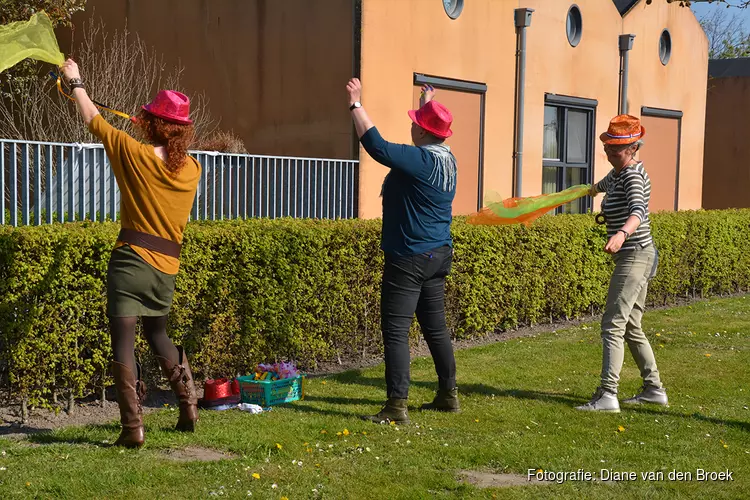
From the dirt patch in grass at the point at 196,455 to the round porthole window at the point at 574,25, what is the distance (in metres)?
12.4

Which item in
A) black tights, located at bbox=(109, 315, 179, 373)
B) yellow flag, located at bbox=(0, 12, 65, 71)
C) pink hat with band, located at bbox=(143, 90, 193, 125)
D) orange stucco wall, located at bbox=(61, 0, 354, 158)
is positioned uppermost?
orange stucco wall, located at bbox=(61, 0, 354, 158)

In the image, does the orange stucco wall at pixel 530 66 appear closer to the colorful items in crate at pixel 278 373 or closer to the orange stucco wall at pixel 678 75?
the orange stucco wall at pixel 678 75

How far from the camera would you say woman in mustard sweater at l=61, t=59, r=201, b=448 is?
498cm

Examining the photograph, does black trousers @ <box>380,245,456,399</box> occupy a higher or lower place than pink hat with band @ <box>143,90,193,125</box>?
lower

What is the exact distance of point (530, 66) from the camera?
14766 mm

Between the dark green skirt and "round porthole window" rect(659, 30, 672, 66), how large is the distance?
15418 millimetres

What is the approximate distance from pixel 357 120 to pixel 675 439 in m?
2.79

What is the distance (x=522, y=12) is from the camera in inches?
564

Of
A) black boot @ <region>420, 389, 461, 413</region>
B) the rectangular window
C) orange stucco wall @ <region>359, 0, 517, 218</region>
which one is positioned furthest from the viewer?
the rectangular window

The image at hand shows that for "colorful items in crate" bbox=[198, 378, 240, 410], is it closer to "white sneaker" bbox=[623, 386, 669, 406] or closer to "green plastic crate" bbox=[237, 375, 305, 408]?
"green plastic crate" bbox=[237, 375, 305, 408]

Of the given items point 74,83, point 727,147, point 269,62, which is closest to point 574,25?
point 269,62

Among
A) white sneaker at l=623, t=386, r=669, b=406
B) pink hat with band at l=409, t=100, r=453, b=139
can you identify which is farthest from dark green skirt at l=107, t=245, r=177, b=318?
white sneaker at l=623, t=386, r=669, b=406

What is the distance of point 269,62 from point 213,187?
2.94 metres

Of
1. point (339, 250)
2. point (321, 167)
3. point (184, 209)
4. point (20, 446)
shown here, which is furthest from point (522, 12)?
point (20, 446)
